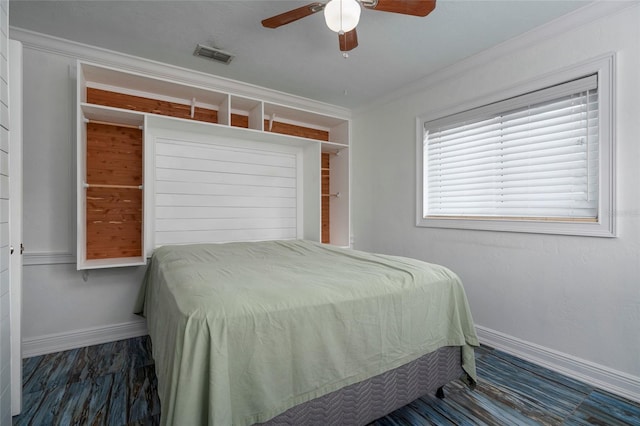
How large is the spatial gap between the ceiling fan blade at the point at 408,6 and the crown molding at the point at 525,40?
46.8 inches

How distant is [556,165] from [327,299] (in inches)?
83.2

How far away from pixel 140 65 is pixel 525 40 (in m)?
3.25

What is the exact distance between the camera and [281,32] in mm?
2309

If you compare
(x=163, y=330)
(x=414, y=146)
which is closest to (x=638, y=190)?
(x=414, y=146)

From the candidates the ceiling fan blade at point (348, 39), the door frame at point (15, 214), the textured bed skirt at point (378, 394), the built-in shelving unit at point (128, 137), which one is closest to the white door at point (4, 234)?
the door frame at point (15, 214)

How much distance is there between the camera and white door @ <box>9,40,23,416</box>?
166 cm

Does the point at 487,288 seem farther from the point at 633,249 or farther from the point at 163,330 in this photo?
the point at 163,330

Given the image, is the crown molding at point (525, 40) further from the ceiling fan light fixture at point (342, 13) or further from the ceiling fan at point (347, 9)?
the ceiling fan light fixture at point (342, 13)

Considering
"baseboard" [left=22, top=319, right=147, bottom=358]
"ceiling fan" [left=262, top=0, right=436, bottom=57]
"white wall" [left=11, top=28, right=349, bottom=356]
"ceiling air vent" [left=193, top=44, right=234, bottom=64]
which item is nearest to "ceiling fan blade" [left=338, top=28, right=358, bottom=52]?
"ceiling fan" [left=262, top=0, right=436, bottom=57]

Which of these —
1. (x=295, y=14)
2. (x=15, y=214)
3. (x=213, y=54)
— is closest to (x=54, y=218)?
(x=15, y=214)

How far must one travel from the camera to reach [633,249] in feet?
6.15

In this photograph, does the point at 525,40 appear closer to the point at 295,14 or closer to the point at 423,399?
the point at 295,14

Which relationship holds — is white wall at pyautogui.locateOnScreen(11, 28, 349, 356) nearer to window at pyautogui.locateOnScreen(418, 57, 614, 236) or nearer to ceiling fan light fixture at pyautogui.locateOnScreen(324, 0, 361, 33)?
ceiling fan light fixture at pyautogui.locateOnScreen(324, 0, 361, 33)

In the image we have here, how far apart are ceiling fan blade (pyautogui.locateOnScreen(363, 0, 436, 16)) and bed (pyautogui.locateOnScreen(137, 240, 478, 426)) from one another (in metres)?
1.44
